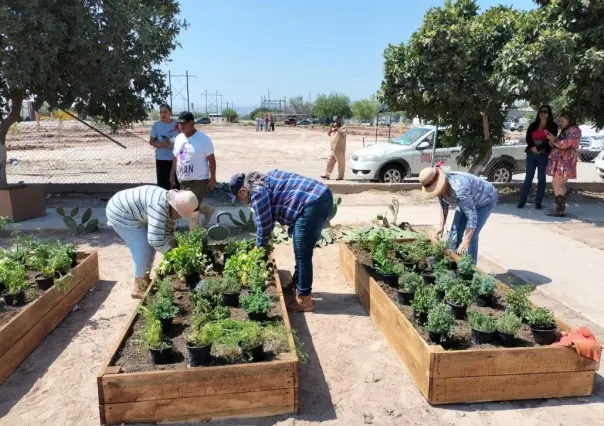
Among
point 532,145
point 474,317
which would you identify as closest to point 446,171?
point 474,317

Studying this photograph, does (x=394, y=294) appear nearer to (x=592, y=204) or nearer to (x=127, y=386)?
(x=127, y=386)

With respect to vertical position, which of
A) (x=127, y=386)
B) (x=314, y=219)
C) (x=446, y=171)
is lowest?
(x=127, y=386)

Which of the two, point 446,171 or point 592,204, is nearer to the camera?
point 446,171

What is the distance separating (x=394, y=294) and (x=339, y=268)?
170 cm

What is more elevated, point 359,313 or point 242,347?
point 242,347

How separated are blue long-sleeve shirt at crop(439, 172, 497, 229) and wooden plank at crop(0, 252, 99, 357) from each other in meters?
3.68

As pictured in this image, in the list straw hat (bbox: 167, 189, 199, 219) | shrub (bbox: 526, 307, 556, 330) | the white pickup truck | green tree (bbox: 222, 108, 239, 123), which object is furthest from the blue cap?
green tree (bbox: 222, 108, 239, 123)

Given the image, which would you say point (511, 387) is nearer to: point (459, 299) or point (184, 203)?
point (459, 299)

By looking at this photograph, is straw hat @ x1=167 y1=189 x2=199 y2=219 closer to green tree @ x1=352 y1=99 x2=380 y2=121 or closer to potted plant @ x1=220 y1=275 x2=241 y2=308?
potted plant @ x1=220 y1=275 x2=241 y2=308

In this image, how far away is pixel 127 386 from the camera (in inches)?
122

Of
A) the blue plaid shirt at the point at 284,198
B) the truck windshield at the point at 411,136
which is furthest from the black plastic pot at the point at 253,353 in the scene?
the truck windshield at the point at 411,136

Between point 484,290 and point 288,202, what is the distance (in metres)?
1.84

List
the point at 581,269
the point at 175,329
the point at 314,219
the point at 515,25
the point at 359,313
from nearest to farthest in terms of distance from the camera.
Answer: the point at 175,329 < the point at 314,219 < the point at 359,313 < the point at 581,269 < the point at 515,25

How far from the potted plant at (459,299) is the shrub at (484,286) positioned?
20 cm
